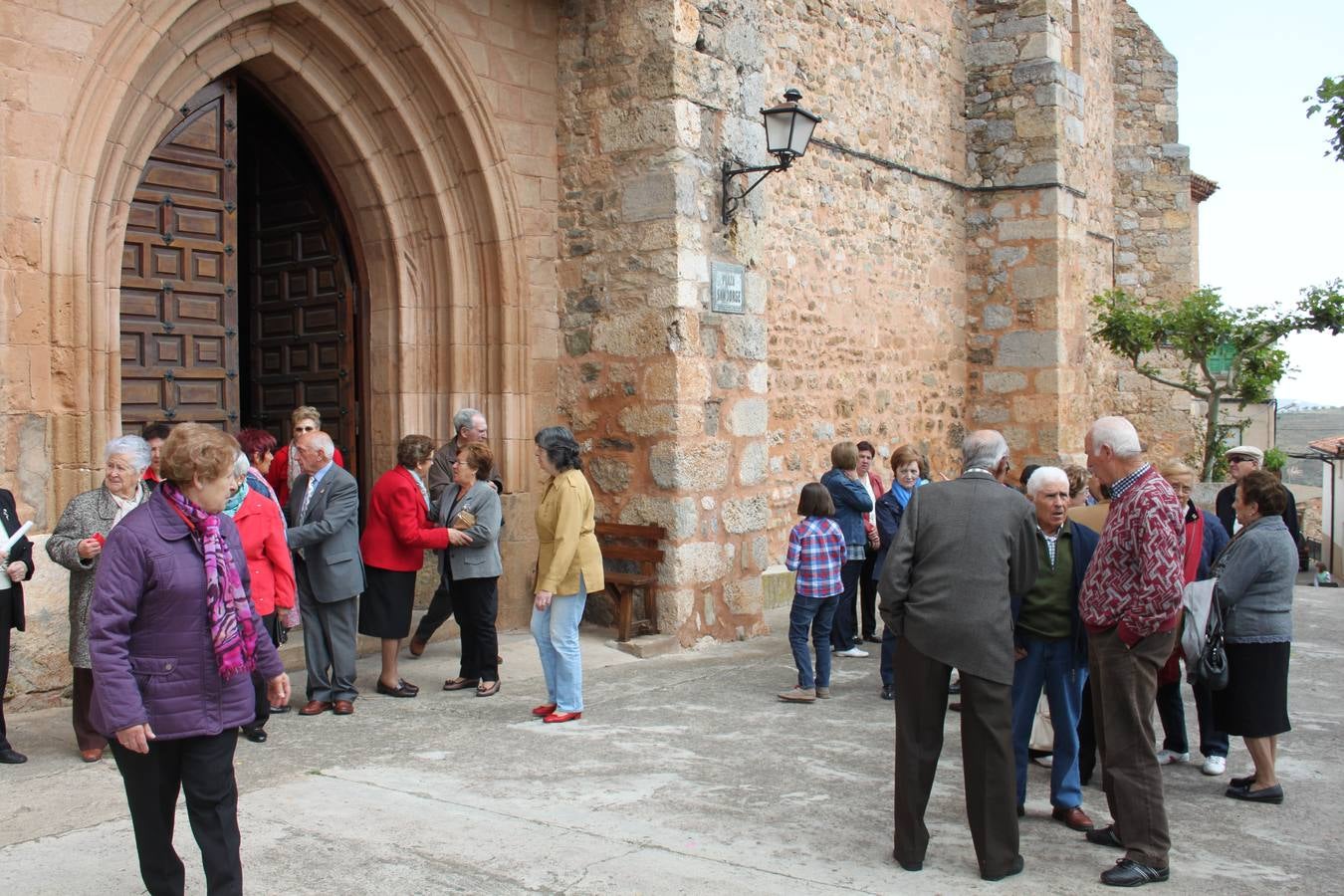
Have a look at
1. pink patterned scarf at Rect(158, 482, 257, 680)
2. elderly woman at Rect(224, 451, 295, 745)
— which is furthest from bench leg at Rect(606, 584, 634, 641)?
pink patterned scarf at Rect(158, 482, 257, 680)

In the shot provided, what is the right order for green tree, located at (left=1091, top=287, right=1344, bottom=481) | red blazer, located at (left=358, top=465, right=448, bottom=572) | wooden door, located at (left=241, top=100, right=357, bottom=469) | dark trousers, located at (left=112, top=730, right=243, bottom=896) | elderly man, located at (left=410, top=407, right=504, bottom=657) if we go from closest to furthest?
dark trousers, located at (left=112, top=730, right=243, bottom=896), red blazer, located at (left=358, top=465, right=448, bottom=572), elderly man, located at (left=410, top=407, right=504, bottom=657), wooden door, located at (left=241, top=100, right=357, bottom=469), green tree, located at (left=1091, top=287, right=1344, bottom=481)

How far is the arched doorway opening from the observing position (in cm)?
721

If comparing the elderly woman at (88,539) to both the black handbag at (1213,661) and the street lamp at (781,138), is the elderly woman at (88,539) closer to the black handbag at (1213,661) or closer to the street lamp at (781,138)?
the black handbag at (1213,661)

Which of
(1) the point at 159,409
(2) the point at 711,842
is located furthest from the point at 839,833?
(1) the point at 159,409

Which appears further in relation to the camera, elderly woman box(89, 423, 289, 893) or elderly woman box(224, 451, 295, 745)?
elderly woman box(224, 451, 295, 745)

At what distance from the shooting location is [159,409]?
7.23 m

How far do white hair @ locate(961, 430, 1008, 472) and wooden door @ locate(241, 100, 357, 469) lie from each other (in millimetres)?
5112

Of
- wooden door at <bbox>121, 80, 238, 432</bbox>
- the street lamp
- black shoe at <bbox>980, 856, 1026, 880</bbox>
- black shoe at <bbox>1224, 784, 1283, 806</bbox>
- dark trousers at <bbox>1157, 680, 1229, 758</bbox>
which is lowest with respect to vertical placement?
black shoe at <bbox>1224, 784, 1283, 806</bbox>

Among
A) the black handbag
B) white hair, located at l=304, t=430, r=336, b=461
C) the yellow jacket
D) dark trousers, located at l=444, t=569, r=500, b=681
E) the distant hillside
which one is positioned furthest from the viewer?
the distant hillside

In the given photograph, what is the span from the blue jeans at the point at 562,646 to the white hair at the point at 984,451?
2329 millimetres

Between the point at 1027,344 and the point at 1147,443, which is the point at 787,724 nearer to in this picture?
the point at 1027,344

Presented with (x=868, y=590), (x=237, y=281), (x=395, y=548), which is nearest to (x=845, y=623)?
(x=868, y=590)

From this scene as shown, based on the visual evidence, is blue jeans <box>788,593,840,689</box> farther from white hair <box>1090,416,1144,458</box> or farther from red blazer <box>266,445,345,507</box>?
red blazer <box>266,445,345,507</box>

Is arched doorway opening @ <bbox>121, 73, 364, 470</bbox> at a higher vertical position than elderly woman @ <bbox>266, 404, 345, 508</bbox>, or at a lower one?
higher
